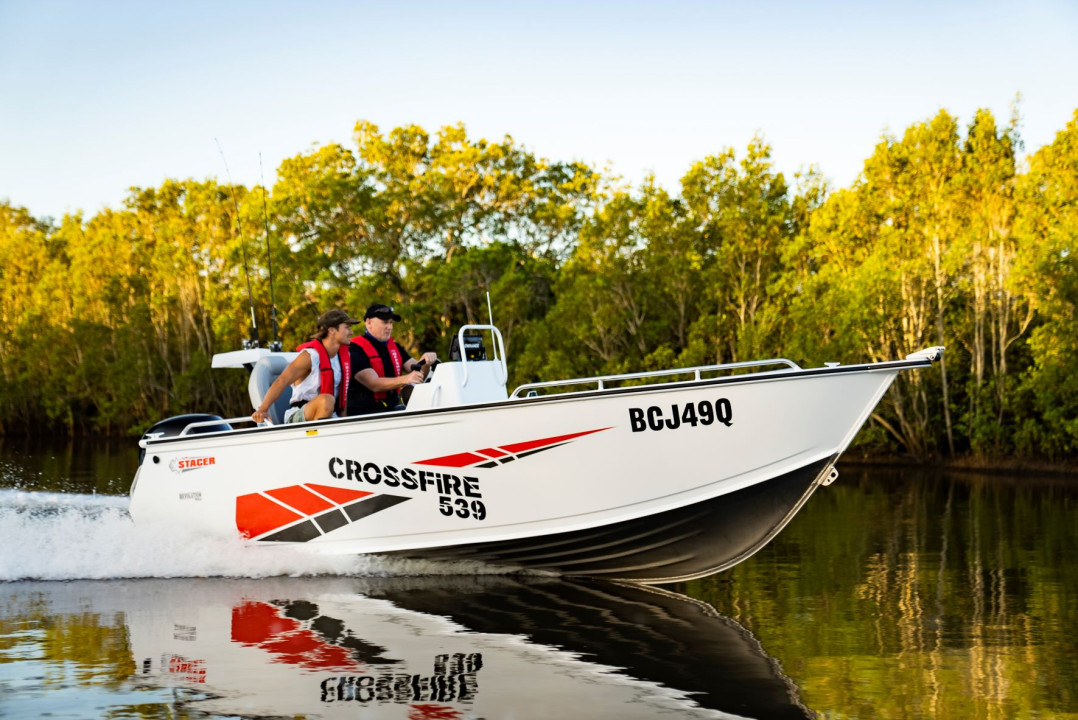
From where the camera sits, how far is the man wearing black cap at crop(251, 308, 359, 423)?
9672mm

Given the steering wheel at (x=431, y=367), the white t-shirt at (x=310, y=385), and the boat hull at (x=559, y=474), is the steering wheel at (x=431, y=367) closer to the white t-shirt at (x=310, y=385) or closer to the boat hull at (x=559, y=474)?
the boat hull at (x=559, y=474)

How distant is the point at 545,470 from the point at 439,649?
2093 millimetres

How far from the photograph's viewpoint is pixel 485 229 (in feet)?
145

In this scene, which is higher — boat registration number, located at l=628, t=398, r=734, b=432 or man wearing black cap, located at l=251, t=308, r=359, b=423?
man wearing black cap, located at l=251, t=308, r=359, b=423

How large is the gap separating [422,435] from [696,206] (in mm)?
28568

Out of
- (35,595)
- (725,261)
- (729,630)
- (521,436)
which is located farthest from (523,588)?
(725,261)

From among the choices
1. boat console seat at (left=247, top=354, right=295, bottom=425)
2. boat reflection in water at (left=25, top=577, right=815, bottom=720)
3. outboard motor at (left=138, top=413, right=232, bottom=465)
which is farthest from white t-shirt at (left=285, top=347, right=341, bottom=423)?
boat reflection in water at (left=25, top=577, right=815, bottom=720)

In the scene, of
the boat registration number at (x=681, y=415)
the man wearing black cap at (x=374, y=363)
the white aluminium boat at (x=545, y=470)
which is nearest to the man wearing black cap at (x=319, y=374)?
the man wearing black cap at (x=374, y=363)

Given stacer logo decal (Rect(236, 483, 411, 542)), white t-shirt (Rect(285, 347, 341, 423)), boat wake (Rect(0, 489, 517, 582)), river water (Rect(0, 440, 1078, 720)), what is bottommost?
river water (Rect(0, 440, 1078, 720))

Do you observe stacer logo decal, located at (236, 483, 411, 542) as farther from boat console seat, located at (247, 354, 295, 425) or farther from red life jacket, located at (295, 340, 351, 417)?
boat console seat, located at (247, 354, 295, 425)

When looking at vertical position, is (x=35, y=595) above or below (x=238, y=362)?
below

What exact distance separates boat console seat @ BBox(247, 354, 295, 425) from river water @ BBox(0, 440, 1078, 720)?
1.31m

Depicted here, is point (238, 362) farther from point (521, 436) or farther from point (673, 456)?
point (673, 456)

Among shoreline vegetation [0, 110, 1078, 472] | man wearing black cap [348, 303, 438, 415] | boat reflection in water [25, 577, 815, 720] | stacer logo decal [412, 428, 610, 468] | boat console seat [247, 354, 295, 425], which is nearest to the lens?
boat reflection in water [25, 577, 815, 720]
